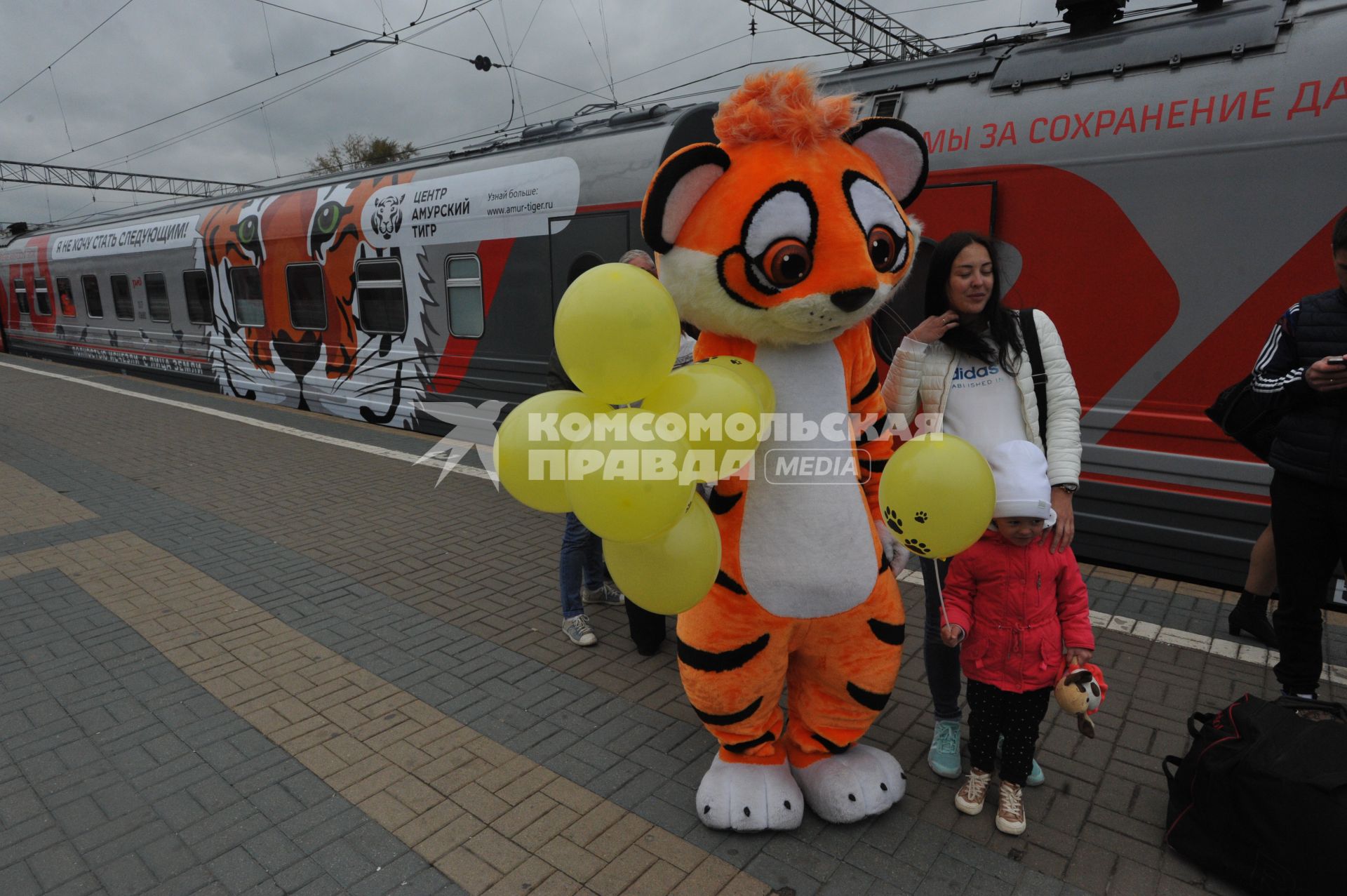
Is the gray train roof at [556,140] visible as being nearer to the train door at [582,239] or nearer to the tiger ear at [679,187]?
the train door at [582,239]

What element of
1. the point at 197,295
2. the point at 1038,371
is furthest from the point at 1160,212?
the point at 197,295

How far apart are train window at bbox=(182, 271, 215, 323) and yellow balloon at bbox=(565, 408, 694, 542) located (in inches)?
480

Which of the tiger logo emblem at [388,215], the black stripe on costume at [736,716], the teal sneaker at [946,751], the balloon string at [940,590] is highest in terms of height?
the tiger logo emblem at [388,215]

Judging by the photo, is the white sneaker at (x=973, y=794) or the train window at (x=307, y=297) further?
the train window at (x=307, y=297)

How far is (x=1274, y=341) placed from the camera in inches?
112

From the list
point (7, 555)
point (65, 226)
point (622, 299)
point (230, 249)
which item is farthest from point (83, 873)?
point (65, 226)

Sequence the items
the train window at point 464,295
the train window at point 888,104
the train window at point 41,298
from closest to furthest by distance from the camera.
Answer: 1. the train window at point 888,104
2. the train window at point 464,295
3. the train window at point 41,298

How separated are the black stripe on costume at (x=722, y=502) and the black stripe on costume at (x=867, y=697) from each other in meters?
0.71

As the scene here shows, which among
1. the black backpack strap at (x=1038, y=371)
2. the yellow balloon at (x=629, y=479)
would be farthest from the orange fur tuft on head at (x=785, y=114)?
the yellow balloon at (x=629, y=479)

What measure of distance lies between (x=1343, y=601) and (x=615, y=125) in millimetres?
6043

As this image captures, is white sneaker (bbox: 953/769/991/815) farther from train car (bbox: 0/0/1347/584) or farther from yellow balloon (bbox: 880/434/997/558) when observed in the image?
train car (bbox: 0/0/1347/584)

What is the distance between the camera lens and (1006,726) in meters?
2.59

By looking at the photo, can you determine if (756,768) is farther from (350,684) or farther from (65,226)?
(65,226)

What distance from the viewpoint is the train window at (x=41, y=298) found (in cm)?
1711
